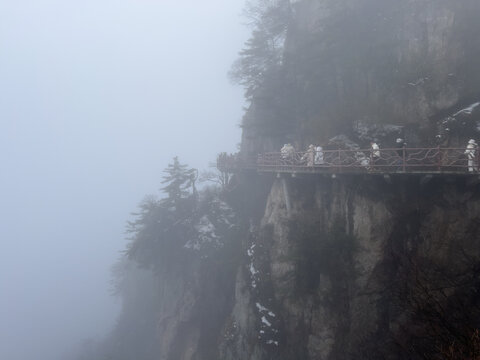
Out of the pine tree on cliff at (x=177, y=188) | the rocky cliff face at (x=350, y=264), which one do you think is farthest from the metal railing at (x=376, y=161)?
the pine tree on cliff at (x=177, y=188)

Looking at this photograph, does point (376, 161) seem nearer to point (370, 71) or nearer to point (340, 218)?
point (340, 218)

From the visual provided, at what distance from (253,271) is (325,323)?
19.6 feet

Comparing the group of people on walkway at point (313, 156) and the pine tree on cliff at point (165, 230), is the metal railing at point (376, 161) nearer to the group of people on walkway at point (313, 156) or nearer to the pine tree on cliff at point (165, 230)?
the group of people on walkway at point (313, 156)

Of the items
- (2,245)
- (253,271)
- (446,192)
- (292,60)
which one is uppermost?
(292,60)

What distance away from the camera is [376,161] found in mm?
15109

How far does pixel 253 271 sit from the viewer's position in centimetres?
2067

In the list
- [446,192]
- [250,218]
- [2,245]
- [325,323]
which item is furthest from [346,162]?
[2,245]

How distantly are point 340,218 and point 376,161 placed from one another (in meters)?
3.44

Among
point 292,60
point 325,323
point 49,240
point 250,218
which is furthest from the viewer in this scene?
point 49,240

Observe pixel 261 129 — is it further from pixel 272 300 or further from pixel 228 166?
pixel 272 300

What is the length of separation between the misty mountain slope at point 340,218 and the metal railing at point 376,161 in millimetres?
660

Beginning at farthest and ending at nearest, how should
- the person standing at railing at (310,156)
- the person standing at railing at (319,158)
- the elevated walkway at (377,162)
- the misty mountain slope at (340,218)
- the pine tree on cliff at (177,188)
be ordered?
Result: the pine tree on cliff at (177,188), the person standing at railing at (310,156), the person standing at railing at (319,158), the misty mountain slope at (340,218), the elevated walkway at (377,162)

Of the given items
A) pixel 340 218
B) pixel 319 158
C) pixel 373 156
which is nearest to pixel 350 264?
pixel 340 218

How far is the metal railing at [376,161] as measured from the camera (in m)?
12.8
